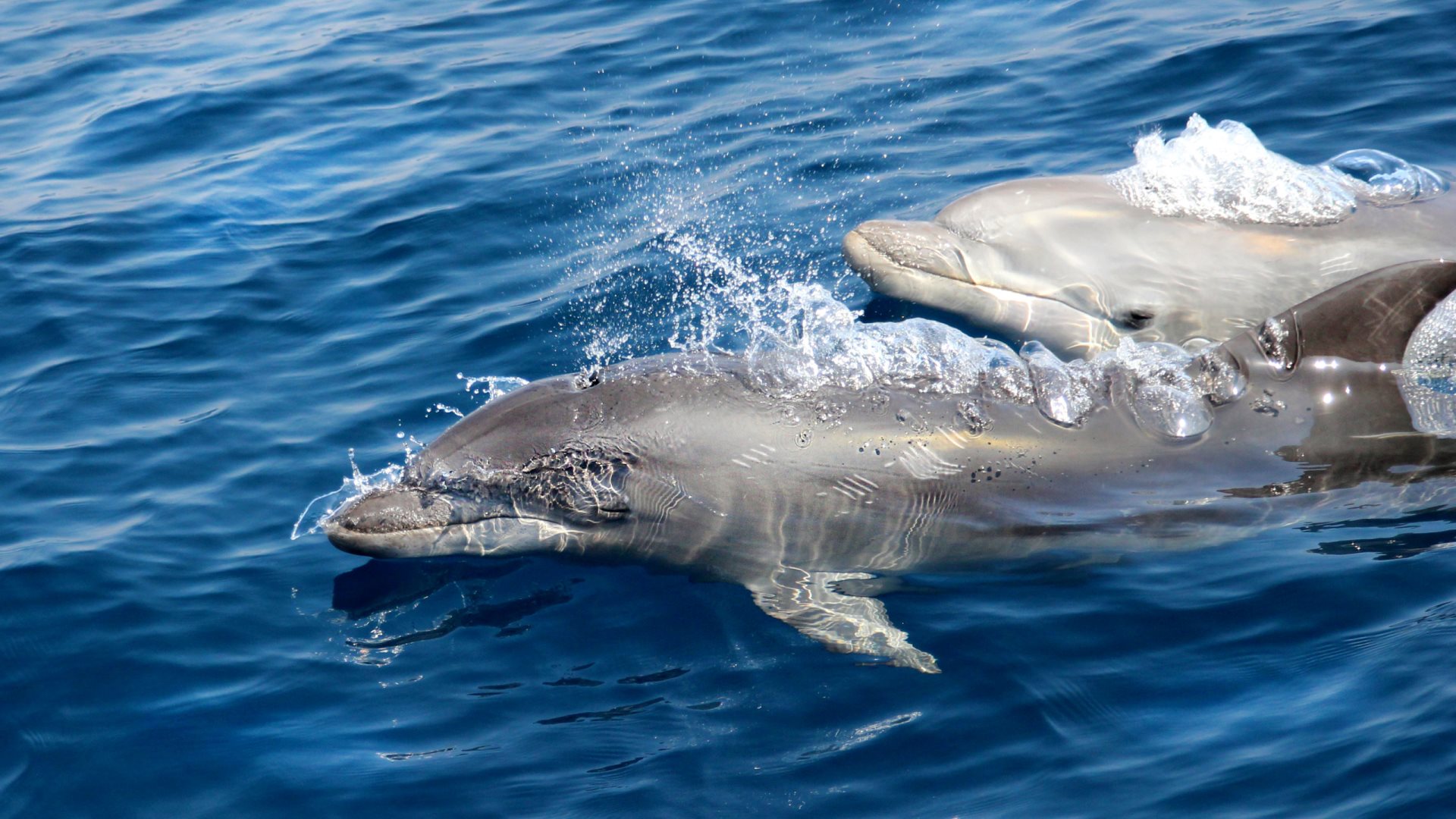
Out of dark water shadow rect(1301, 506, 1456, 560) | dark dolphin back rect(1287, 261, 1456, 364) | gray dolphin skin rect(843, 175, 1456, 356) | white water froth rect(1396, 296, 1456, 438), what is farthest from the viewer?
gray dolphin skin rect(843, 175, 1456, 356)

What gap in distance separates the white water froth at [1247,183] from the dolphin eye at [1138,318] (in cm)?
67

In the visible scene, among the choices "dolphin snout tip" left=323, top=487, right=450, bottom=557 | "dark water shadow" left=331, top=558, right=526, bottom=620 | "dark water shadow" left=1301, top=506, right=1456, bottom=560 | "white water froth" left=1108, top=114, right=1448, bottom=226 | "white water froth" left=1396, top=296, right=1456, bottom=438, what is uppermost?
"white water froth" left=1108, top=114, right=1448, bottom=226

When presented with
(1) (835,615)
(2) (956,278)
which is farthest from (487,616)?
(2) (956,278)

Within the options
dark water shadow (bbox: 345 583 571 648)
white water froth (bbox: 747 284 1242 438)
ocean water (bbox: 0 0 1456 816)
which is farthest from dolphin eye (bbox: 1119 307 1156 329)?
dark water shadow (bbox: 345 583 571 648)

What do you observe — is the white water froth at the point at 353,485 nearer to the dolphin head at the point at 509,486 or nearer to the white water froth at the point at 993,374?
the dolphin head at the point at 509,486

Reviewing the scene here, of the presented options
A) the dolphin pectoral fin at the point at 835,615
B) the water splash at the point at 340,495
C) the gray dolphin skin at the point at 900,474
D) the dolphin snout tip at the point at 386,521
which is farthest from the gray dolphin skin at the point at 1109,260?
the dolphin snout tip at the point at 386,521

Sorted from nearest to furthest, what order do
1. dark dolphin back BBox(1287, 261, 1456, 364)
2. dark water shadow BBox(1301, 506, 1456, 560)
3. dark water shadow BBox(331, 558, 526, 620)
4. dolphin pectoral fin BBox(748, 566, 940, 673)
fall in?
dolphin pectoral fin BBox(748, 566, 940, 673) < dark water shadow BBox(1301, 506, 1456, 560) < dark dolphin back BBox(1287, 261, 1456, 364) < dark water shadow BBox(331, 558, 526, 620)

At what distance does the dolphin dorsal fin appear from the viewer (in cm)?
629

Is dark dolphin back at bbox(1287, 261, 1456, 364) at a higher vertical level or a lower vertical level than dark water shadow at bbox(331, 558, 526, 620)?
higher

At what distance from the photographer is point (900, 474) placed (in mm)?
6414

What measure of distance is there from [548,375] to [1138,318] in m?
3.69

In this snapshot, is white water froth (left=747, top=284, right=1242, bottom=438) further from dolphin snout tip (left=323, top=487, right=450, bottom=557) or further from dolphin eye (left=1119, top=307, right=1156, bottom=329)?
dolphin snout tip (left=323, top=487, right=450, bottom=557)

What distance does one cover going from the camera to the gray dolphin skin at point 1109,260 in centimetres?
802

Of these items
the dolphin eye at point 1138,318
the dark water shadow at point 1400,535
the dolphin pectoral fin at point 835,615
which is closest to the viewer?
the dolphin pectoral fin at point 835,615
